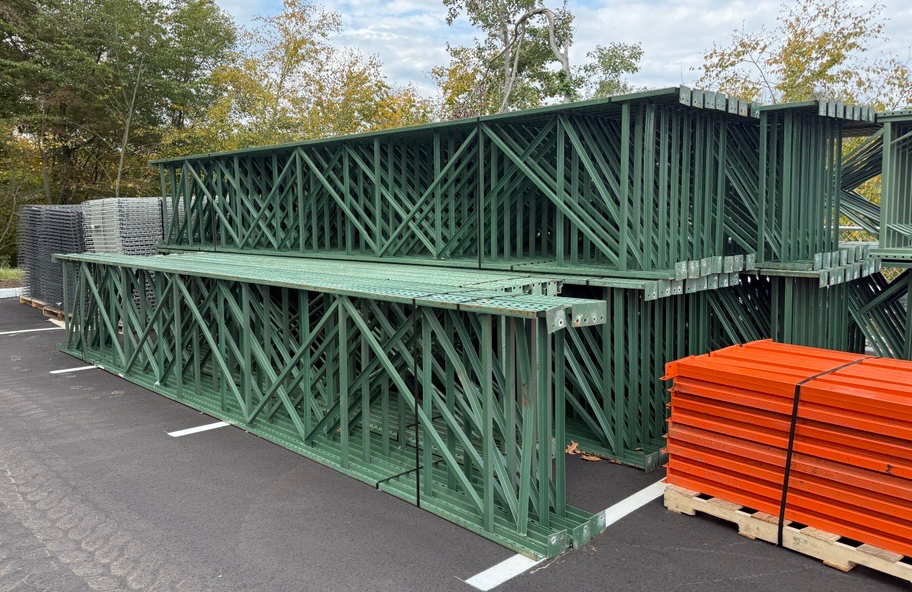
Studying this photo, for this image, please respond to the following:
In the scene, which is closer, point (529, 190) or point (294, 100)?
point (529, 190)

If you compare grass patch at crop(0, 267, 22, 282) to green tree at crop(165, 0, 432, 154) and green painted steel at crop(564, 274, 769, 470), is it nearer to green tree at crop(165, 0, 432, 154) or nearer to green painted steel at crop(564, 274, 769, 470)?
green tree at crop(165, 0, 432, 154)

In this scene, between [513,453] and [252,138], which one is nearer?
[513,453]

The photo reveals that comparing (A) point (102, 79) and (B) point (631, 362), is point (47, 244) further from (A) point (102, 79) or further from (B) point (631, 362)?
(B) point (631, 362)

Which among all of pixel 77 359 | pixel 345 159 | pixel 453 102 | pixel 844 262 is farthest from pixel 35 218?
pixel 844 262

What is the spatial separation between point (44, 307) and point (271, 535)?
1472 cm

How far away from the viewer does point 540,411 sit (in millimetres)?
4965

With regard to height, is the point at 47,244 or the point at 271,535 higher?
the point at 47,244

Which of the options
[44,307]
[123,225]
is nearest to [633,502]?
[123,225]

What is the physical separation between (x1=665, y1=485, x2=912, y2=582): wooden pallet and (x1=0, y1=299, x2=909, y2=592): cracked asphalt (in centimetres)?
8

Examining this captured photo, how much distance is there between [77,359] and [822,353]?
38.2 ft

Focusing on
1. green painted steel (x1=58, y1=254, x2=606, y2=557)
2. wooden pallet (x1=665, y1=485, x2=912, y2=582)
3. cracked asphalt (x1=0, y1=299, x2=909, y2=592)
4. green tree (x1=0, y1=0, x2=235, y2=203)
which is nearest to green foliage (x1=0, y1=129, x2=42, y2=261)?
green tree (x1=0, y1=0, x2=235, y2=203)

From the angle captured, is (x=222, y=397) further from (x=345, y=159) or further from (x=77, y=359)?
(x=77, y=359)

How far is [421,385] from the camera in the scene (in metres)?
6.86

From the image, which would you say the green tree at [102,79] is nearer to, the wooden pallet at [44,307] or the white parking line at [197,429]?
the wooden pallet at [44,307]
